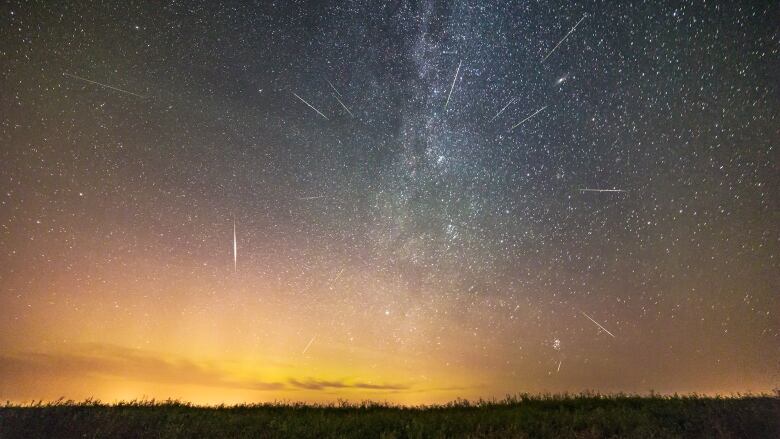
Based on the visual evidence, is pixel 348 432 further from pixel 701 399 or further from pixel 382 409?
pixel 701 399

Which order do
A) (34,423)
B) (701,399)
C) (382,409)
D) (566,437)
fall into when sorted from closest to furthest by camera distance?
(566,437) < (34,423) < (701,399) < (382,409)

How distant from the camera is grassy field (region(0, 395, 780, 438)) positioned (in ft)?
26.1

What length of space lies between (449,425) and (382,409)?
11.1 feet

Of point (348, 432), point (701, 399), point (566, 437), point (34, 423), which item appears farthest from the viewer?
point (701, 399)

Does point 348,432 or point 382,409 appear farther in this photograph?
point 382,409

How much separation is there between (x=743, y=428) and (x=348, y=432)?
7496mm

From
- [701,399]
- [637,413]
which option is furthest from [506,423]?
[701,399]

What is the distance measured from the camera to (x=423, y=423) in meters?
8.21

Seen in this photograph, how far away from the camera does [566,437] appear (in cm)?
755

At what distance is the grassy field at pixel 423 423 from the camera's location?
797cm

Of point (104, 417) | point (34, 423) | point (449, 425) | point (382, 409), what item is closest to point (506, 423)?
point (449, 425)

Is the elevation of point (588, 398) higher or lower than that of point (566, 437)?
higher

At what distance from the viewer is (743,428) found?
847 centimetres

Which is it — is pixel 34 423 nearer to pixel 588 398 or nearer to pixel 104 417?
pixel 104 417
